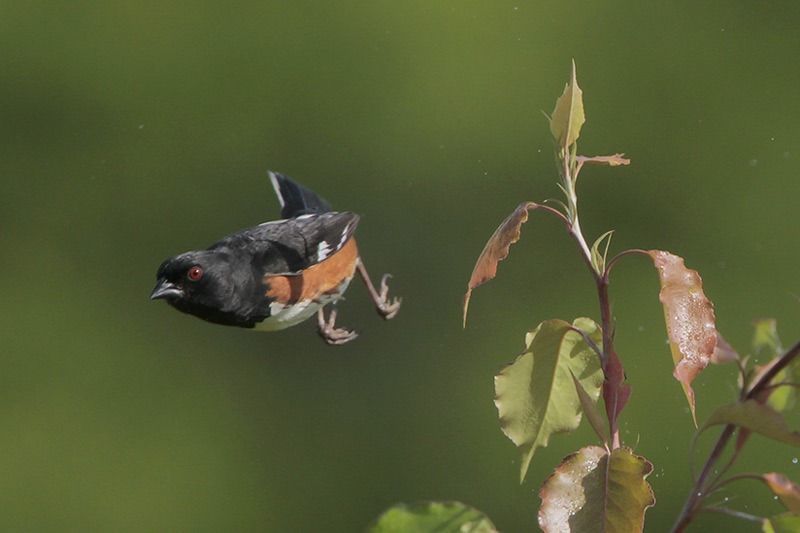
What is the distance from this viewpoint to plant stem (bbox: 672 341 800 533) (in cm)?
85

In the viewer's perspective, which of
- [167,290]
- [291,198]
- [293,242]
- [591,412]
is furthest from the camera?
[291,198]

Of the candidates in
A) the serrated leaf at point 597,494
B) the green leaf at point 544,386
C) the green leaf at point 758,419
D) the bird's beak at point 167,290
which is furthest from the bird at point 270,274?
the green leaf at point 758,419

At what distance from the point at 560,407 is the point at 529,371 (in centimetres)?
4

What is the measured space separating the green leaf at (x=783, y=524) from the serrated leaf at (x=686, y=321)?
0.32ft

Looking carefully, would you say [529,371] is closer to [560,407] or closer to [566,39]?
[560,407]

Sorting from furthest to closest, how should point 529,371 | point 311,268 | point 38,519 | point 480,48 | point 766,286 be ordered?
point 38,519 < point 480,48 < point 766,286 < point 311,268 < point 529,371

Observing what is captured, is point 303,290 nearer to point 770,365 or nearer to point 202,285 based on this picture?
point 202,285

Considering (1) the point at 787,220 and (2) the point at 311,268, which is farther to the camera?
(1) the point at 787,220

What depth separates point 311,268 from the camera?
2508 millimetres

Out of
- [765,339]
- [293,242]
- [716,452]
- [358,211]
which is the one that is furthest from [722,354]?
[358,211]

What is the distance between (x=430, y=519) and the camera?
35.8 inches

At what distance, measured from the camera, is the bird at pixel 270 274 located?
7.27 feet

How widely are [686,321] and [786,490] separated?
147 mm

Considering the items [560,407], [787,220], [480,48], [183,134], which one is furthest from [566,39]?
[560,407]
